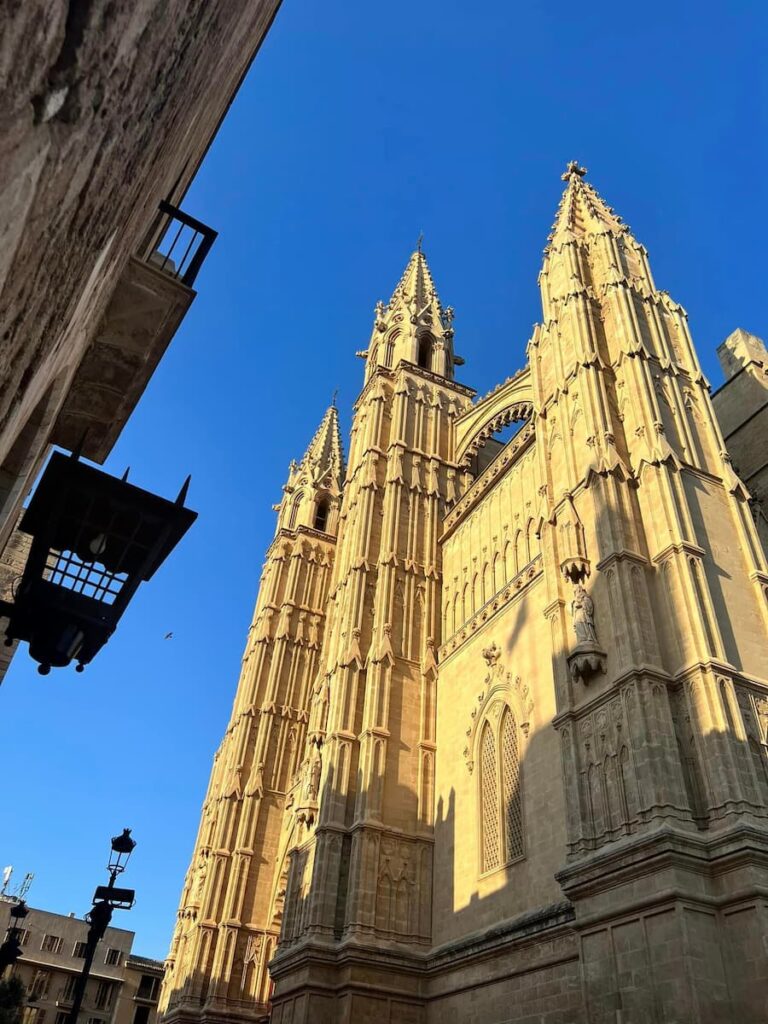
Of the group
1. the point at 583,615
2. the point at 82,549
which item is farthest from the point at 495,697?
the point at 82,549

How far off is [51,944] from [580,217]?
5236 centimetres

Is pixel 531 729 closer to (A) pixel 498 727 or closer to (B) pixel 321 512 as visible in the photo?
(A) pixel 498 727

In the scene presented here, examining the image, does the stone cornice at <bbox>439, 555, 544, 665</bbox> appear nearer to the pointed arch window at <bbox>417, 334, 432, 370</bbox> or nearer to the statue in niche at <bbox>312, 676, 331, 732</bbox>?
the statue in niche at <bbox>312, 676, 331, 732</bbox>

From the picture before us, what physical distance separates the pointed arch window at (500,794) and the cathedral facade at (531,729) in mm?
85

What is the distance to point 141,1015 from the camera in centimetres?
5178

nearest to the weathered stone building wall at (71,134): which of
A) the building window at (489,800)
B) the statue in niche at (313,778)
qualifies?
the building window at (489,800)

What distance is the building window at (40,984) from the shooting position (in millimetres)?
45969

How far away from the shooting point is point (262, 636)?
3431 centimetres

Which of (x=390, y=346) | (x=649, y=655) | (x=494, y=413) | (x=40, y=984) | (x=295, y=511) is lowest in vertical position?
(x=649, y=655)

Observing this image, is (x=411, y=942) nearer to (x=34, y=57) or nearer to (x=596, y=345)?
(x=596, y=345)

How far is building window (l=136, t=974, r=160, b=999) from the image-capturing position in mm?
51688

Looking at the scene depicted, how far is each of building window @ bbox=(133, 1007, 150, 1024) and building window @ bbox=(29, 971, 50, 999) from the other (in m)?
6.98

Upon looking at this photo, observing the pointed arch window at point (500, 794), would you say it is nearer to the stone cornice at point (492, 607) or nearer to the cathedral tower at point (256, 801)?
the stone cornice at point (492, 607)

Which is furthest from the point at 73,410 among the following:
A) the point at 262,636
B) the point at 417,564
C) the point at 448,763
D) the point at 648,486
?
the point at 262,636
